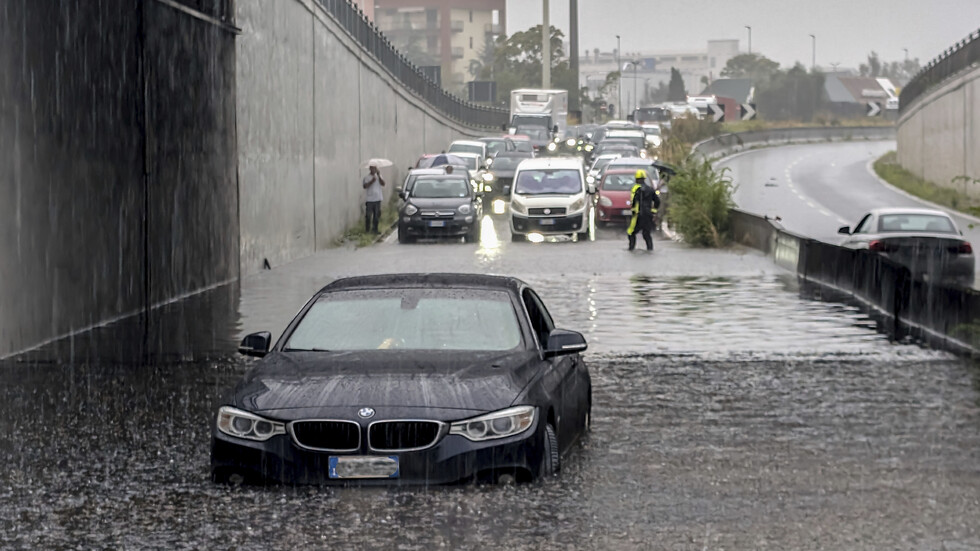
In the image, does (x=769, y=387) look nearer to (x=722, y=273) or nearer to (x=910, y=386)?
(x=910, y=386)

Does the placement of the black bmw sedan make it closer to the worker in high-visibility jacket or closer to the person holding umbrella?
the worker in high-visibility jacket

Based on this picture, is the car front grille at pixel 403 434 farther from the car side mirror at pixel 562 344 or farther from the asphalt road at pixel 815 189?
the asphalt road at pixel 815 189

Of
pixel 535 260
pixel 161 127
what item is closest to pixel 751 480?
pixel 161 127

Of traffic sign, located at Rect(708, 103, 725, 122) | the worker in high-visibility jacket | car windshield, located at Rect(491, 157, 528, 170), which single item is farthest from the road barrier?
traffic sign, located at Rect(708, 103, 725, 122)

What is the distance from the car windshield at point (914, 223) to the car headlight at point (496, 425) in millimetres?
16861

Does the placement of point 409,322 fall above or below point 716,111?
below

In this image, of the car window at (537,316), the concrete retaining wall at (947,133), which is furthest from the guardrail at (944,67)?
the car window at (537,316)

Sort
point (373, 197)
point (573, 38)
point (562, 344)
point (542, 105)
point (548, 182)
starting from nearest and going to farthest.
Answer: point (562, 344) → point (548, 182) → point (373, 197) → point (542, 105) → point (573, 38)

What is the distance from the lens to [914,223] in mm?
24906

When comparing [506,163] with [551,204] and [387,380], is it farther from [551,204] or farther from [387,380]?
[387,380]

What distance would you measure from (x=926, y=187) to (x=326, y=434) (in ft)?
172

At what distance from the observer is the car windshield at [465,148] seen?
57750 mm

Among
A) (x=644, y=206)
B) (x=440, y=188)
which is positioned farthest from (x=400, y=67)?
(x=644, y=206)

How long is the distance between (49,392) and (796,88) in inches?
6541
